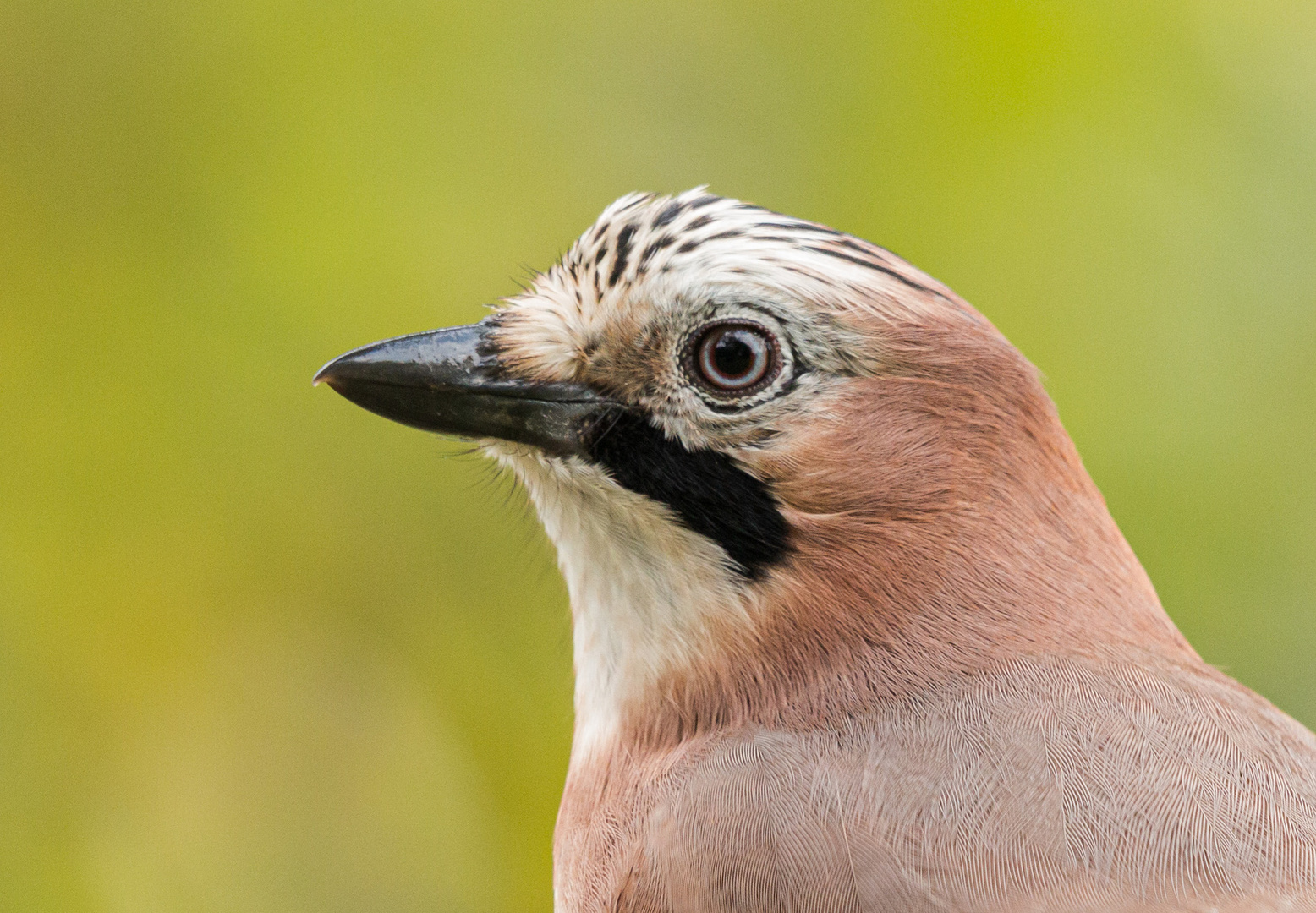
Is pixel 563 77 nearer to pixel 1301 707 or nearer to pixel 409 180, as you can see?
pixel 409 180

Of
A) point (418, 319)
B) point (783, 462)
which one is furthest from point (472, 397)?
point (418, 319)

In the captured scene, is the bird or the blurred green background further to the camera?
the blurred green background

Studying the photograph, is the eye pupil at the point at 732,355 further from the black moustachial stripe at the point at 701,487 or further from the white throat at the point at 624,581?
the white throat at the point at 624,581

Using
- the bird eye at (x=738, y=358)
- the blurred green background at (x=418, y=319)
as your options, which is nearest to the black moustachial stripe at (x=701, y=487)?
the bird eye at (x=738, y=358)

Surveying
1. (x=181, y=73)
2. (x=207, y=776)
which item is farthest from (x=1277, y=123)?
(x=207, y=776)

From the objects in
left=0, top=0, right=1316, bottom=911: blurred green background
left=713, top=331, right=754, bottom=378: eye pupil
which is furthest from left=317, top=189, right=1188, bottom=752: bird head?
left=0, top=0, right=1316, bottom=911: blurred green background

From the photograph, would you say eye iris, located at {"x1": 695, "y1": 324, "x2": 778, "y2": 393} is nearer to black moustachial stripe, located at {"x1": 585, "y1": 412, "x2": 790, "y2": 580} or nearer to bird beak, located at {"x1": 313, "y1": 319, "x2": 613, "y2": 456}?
black moustachial stripe, located at {"x1": 585, "y1": 412, "x2": 790, "y2": 580}

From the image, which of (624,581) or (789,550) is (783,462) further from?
(624,581)

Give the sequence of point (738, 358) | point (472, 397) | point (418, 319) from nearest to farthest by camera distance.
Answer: point (738, 358)
point (472, 397)
point (418, 319)
